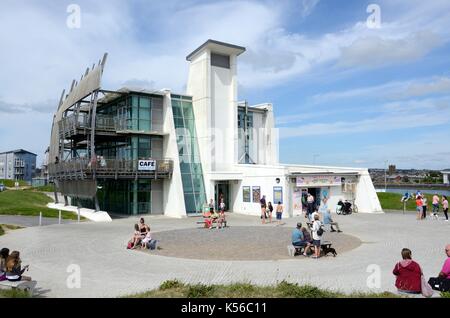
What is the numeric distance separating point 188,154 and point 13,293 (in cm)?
2420

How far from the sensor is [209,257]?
1319 centimetres

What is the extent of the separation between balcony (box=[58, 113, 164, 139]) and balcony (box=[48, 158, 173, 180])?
2.22 m

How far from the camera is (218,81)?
33406 millimetres

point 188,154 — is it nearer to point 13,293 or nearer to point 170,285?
point 170,285

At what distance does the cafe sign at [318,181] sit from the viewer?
28.0 m

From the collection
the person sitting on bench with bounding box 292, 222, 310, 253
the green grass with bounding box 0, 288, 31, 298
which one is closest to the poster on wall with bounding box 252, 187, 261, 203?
the person sitting on bench with bounding box 292, 222, 310, 253

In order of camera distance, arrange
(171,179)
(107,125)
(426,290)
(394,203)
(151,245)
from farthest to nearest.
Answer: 1. (394,203)
2. (107,125)
3. (171,179)
4. (151,245)
5. (426,290)

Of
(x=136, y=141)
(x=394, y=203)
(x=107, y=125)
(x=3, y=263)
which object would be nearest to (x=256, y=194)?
(x=136, y=141)

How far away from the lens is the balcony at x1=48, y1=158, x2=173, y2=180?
89.1 feet

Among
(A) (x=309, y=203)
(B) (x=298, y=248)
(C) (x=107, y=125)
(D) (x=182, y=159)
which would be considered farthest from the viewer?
(D) (x=182, y=159)

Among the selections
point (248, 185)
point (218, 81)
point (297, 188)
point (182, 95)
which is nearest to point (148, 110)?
point (182, 95)

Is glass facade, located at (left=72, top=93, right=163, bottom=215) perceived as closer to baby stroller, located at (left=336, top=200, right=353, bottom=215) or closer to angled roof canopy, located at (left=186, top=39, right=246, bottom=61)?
angled roof canopy, located at (left=186, top=39, right=246, bottom=61)
